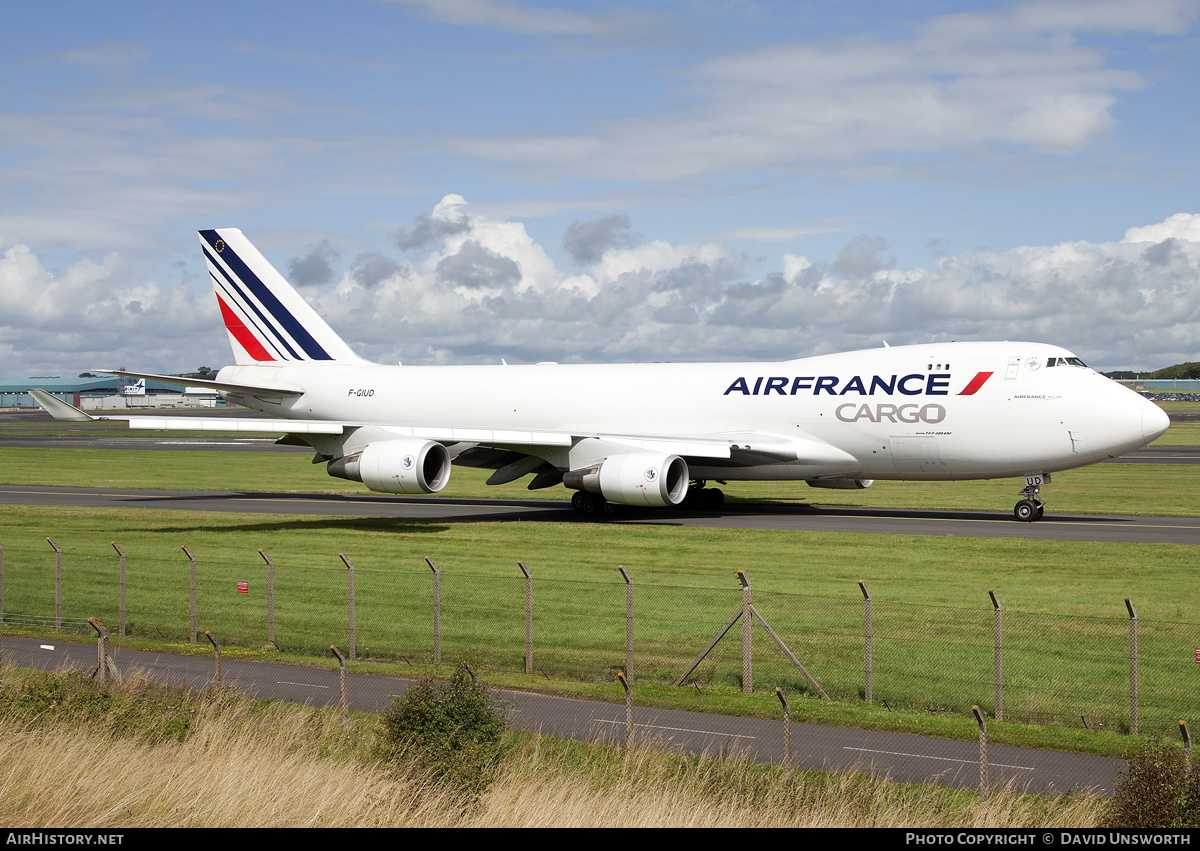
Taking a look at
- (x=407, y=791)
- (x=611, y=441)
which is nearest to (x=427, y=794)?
(x=407, y=791)

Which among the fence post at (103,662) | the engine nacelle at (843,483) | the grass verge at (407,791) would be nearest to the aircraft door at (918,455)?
the engine nacelle at (843,483)

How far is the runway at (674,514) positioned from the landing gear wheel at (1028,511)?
346mm

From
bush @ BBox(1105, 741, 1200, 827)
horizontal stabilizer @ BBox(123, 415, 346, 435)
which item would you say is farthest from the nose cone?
horizontal stabilizer @ BBox(123, 415, 346, 435)

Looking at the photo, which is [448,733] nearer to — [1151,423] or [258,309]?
[1151,423]

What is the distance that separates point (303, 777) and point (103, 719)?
3782mm

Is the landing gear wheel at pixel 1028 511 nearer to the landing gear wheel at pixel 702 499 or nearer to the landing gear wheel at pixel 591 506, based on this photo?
the landing gear wheel at pixel 702 499

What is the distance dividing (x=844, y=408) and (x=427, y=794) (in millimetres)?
26324

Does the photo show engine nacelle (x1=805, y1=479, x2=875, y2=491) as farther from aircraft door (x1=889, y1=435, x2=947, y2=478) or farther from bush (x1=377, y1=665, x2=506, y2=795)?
bush (x1=377, y1=665, x2=506, y2=795)

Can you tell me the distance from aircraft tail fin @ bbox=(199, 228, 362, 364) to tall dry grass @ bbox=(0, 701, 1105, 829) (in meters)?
35.3

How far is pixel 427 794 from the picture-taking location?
11156 mm

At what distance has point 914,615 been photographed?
1844 centimetres

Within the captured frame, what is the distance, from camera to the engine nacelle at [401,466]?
3403 centimetres

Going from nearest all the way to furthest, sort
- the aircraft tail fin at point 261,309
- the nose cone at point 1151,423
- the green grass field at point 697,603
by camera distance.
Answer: the green grass field at point 697,603
the nose cone at point 1151,423
the aircraft tail fin at point 261,309

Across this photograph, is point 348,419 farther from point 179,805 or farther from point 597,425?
point 179,805
